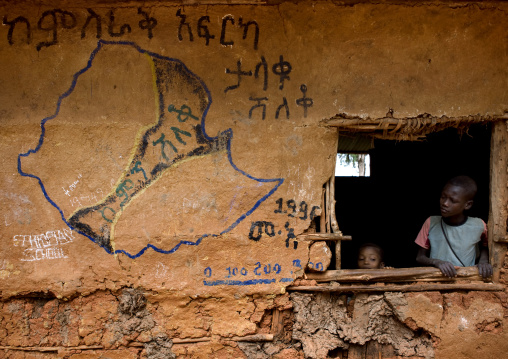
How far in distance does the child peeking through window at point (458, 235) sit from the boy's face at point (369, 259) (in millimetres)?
342

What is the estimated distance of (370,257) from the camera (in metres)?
3.50

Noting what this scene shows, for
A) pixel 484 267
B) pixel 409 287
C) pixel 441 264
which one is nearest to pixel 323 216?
pixel 409 287

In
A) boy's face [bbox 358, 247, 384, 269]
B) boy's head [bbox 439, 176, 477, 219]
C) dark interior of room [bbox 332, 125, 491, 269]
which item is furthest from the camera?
dark interior of room [bbox 332, 125, 491, 269]

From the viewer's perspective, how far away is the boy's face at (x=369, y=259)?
3.48 metres

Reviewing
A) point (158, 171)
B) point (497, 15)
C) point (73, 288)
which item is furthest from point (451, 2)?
point (73, 288)

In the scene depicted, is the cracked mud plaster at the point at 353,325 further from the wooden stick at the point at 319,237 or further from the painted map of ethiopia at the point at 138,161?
the painted map of ethiopia at the point at 138,161

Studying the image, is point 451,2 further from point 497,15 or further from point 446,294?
point 446,294

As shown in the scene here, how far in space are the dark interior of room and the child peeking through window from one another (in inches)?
67.4

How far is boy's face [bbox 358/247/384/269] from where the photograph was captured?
348cm

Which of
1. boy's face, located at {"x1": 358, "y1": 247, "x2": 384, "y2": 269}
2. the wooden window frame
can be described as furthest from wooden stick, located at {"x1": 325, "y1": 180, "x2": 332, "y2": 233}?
boy's face, located at {"x1": 358, "y1": 247, "x2": 384, "y2": 269}

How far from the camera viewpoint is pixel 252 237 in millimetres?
3033

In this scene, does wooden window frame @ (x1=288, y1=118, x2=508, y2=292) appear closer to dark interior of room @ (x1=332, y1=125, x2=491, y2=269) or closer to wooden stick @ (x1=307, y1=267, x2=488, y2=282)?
wooden stick @ (x1=307, y1=267, x2=488, y2=282)

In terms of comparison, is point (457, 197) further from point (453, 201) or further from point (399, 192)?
point (399, 192)

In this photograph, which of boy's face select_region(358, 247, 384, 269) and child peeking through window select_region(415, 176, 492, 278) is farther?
boy's face select_region(358, 247, 384, 269)
